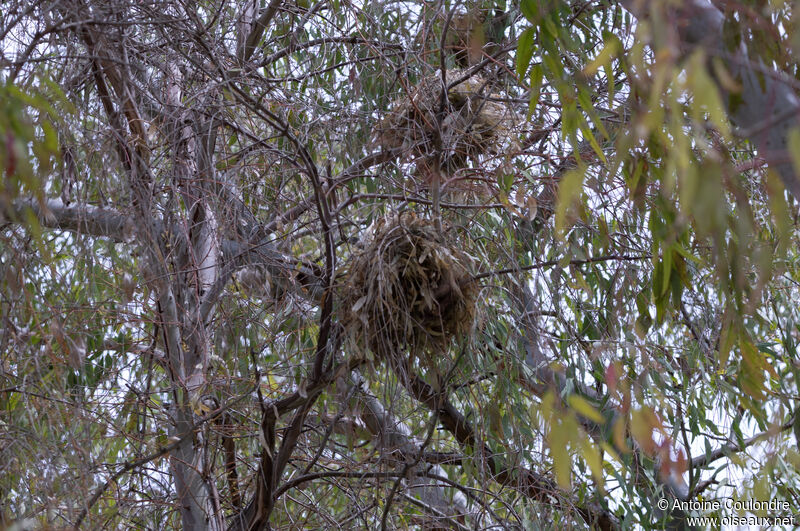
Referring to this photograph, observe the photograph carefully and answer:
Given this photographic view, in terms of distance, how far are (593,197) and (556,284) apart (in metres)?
0.33

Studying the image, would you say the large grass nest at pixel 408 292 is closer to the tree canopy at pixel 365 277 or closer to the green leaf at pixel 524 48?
the tree canopy at pixel 365 277

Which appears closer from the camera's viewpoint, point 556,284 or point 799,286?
point 556,284

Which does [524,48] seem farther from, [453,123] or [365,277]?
[453,123]

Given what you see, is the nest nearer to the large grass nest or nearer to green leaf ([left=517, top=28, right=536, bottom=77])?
the large grass nest

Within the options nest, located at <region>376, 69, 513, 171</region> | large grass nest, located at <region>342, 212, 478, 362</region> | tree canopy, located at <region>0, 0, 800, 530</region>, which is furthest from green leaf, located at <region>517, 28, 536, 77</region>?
nest, located at <region>376, 69, 513, 171</region>

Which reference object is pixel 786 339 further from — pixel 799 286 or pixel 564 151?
pixel 564 151

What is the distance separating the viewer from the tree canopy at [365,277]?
165 centimetres

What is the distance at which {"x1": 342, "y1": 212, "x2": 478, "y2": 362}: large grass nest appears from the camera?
67.7 inches

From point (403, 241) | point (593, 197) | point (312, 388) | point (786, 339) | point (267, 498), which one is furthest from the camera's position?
point (786, 339)

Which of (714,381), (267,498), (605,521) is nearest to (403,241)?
(267,498)

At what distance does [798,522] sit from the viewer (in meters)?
2.20

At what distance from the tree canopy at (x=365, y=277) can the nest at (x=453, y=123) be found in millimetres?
14

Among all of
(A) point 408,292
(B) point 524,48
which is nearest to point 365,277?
(A) point 408,292

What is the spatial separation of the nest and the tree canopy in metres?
0.01
